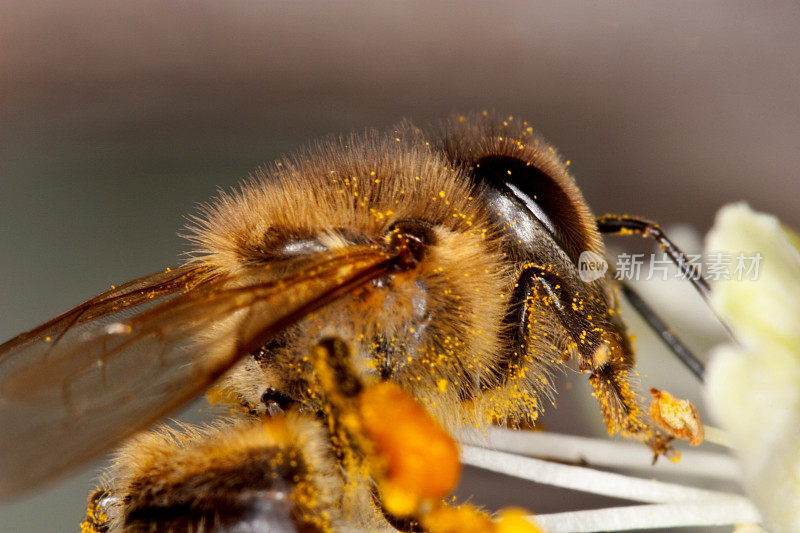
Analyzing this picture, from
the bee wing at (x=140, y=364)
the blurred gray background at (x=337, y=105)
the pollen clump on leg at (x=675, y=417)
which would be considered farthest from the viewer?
the blurred gray background at (x=337, y=105)

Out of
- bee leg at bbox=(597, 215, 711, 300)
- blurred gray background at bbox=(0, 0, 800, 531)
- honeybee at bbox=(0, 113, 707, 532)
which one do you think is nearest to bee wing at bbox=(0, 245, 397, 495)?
honeybee at bbox=(0, 113, 707, 532)

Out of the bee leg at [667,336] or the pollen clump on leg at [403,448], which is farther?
the bee leg at [667,336]

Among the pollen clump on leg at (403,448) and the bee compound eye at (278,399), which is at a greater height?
the bee compound eye at (278,399)

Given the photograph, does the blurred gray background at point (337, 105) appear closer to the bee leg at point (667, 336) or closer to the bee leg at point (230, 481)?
the bee leg at point (667, 336)

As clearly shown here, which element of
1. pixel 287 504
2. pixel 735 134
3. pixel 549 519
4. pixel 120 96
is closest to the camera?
pixel 287 504

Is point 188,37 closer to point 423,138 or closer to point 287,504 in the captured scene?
point 423,138

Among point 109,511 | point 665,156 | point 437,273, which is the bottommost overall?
point 109,511

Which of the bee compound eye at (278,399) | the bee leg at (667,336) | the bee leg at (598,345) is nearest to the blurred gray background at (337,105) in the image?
the bee leg at (667,336)

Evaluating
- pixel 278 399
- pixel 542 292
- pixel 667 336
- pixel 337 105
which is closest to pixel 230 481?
pixel 278 399

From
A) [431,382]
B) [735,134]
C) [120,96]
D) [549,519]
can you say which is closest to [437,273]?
[431,382]
